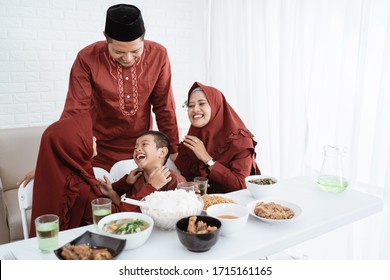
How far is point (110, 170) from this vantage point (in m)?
2.55

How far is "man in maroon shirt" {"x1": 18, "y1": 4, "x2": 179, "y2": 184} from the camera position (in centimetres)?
248

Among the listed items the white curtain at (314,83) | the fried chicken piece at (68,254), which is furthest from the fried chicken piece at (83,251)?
the white curtain at (314,83)

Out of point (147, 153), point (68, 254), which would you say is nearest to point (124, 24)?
point (147, 153)

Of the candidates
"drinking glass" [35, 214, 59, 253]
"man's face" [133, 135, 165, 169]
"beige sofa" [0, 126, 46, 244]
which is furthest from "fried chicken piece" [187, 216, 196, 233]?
"beige sofa" [0, 126, 46, 244]

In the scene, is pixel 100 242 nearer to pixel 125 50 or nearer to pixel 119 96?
pixel 125 50

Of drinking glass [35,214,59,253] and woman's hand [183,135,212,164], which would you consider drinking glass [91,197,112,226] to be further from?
woman's hand [183,135,212,164]

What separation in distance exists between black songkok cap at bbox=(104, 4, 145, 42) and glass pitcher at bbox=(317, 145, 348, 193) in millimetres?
1304

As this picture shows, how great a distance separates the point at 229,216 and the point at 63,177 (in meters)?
0.82

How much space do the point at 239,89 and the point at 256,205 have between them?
2366 mm

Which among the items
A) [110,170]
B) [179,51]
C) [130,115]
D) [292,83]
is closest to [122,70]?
[130,115]

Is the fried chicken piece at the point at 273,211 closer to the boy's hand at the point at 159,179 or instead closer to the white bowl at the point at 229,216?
the white bowl at the point at 229,216

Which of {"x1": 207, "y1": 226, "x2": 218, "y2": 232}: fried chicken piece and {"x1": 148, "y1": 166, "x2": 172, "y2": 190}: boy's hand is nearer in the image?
{"x1": 207, "y1": 226, "x2": 218, "y2": 232}: fried chicken piece

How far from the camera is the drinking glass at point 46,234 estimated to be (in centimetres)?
123

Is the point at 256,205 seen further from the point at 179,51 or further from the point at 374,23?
the point at 179,51
